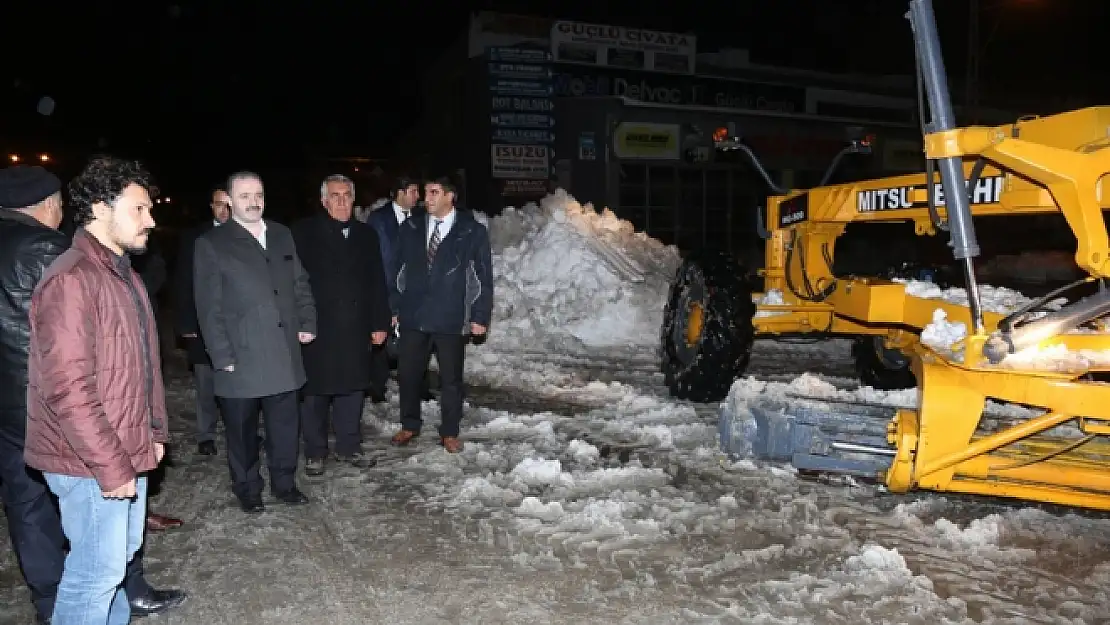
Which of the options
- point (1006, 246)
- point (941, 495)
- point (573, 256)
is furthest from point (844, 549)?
point (1006, 246)

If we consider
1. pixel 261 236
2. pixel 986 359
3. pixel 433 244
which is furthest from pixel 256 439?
pixel 986 359

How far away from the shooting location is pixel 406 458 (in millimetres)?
5746

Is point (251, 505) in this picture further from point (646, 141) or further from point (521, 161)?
point (646, 141)

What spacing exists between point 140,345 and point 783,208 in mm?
5486

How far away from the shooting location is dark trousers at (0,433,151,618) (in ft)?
11.6

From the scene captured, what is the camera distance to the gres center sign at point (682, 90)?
28.4 m

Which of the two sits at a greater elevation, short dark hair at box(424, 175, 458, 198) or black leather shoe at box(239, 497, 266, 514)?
short dark hair at box(424, 175, 458, 198)

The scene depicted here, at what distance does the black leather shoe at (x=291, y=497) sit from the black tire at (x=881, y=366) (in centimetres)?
513

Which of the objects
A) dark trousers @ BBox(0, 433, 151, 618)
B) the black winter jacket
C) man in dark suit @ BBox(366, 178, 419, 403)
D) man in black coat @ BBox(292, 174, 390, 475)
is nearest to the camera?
the black winter jacket

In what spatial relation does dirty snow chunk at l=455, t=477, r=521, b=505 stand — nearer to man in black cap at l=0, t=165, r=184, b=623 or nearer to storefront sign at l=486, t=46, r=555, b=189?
man in black cap at l=0, t=165, r=184, b=623

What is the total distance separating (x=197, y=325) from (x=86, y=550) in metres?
3.10

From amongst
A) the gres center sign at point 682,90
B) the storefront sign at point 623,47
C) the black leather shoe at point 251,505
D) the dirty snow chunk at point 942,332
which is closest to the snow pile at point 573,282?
the black leather shoe at point 251,505

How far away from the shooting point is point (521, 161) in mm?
23062

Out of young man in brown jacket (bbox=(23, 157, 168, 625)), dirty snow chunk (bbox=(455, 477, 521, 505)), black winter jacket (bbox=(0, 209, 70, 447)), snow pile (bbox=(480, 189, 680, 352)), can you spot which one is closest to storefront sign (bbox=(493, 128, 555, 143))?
snow pile (bbox=(480, 189, 680, 352))
